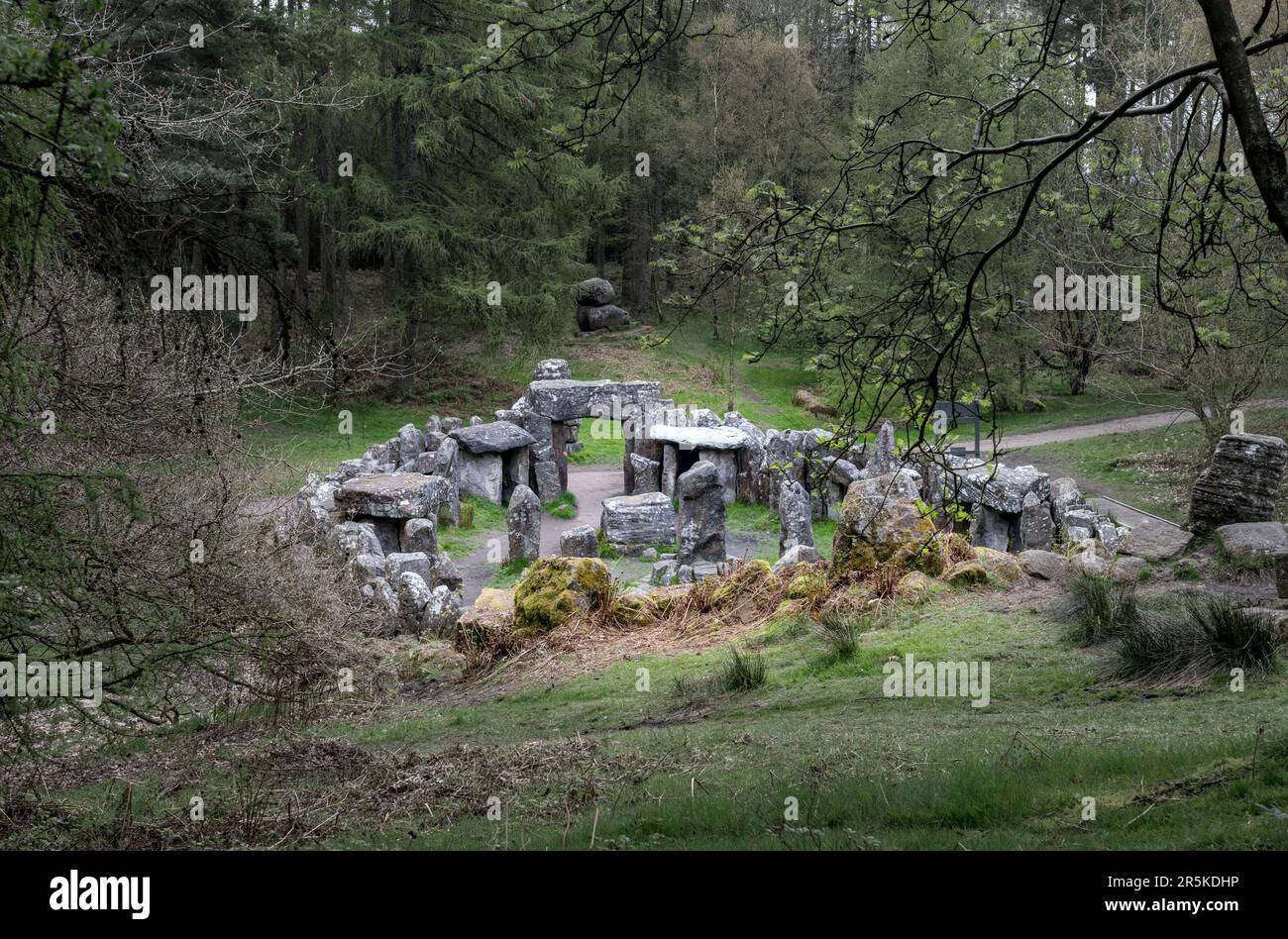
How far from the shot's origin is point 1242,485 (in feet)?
44.2

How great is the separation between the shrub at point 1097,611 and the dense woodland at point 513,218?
2.54 m

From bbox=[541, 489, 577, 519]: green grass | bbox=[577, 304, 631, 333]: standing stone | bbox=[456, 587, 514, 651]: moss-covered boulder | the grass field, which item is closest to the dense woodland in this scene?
the grass field

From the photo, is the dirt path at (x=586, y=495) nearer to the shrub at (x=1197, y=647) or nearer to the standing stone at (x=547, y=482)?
the standing stone at (x=547, y=482)

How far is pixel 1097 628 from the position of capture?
9.34 meters

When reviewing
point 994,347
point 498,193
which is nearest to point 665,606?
point 994,347

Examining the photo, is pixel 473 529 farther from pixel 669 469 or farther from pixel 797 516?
pixel 797 516

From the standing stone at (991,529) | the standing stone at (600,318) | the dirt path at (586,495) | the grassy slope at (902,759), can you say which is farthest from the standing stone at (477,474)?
the standing stone at (600,318)

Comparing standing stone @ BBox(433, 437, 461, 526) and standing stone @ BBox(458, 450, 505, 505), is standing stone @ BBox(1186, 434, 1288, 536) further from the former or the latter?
standing stone @ BBox(458, 450, 505, 505)

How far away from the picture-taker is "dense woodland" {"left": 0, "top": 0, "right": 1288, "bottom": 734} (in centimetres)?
595

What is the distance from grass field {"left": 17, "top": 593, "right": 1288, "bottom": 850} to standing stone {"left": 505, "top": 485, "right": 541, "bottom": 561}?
706 centimetres

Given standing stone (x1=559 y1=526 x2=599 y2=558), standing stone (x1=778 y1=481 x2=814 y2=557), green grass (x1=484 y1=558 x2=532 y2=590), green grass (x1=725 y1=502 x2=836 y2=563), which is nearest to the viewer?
standing stone (x1=559 y1=526 x2=599 y2=558)

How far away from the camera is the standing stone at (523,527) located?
16875mm

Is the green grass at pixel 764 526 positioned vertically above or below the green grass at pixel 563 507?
below
